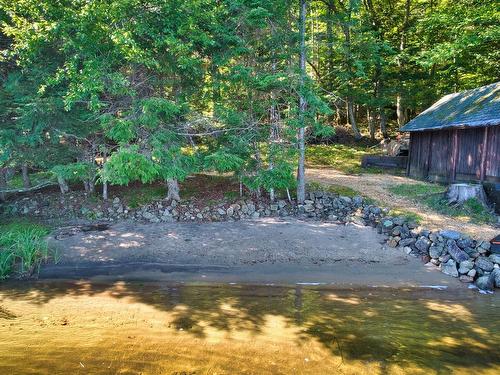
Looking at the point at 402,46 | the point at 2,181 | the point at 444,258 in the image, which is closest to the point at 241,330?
the point at 444,258

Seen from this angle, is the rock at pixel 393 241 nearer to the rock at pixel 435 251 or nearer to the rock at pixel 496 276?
the rock at pixel 435 251

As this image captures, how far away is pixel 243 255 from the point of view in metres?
9.46

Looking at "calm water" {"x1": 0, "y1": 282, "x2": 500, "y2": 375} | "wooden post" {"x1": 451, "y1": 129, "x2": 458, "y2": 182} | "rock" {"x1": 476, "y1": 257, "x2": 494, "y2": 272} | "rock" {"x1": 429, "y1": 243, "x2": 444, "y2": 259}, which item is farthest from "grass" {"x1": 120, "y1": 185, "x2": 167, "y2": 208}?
"wooden post" {"x1": 451, "y1": 129, "x2": 458, "y2": 182}

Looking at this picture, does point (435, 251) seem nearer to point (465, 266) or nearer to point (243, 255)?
point (465, 266)

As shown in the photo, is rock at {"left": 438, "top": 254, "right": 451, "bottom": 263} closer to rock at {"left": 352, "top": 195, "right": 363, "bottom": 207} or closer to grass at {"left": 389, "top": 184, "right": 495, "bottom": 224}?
grass at {"left": 389, "top": 184, "right": 495, "bottom": 224}

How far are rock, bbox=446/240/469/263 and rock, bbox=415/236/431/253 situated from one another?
1.50ft

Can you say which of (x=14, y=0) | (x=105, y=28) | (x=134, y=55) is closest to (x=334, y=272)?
(x=134, y=55)

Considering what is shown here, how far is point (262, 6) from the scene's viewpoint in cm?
1053

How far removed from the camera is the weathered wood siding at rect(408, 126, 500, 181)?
13265mm

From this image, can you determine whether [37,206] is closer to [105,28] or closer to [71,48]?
[71,48]

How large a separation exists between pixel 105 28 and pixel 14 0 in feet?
7.58

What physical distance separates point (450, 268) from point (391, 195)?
5008 millimetres

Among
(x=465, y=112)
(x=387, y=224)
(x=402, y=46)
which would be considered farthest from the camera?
(x=402, y=46)

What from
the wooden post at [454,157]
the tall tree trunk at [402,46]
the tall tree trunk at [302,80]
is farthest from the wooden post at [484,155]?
the tall tree trunk at [402,46]
